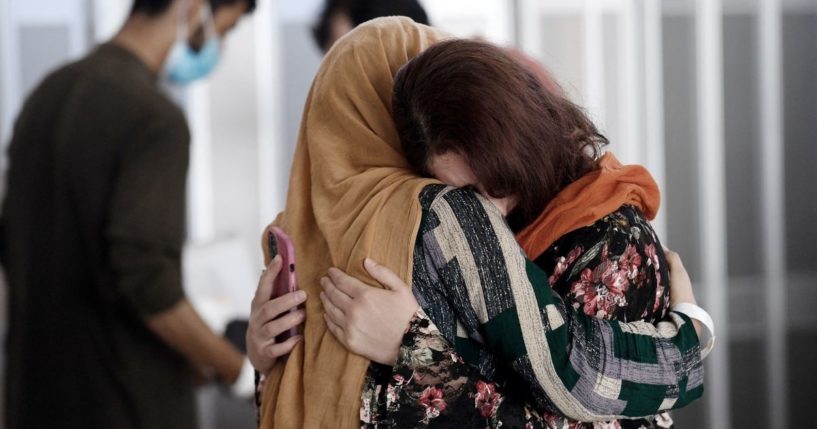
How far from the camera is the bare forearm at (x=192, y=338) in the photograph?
2053 mm

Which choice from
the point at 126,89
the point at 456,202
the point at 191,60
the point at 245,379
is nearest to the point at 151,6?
the point at 126,89

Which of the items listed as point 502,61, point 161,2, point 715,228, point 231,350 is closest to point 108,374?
point 231,350

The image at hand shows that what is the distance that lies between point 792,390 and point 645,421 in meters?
1.80

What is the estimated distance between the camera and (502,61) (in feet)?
3.49

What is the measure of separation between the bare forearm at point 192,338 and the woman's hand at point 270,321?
2.86ft

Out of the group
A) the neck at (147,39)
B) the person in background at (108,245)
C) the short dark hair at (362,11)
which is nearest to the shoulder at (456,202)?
the short dark hair at (362,11)

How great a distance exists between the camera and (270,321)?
3.85 feet

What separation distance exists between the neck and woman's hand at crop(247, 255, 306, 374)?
111 centimetres

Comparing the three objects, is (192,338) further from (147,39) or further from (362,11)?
(362,11)

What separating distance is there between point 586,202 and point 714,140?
181 cm

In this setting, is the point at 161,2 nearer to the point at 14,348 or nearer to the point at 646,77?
the point at 14,348

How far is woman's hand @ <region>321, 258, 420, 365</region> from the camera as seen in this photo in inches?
41.6

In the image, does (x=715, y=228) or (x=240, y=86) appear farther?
(x=240, y=86)

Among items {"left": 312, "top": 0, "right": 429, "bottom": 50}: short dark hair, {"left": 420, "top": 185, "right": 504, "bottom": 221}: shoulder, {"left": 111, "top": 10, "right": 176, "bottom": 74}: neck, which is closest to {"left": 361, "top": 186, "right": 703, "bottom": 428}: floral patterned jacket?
{"left": 420, "top": 185, "right": 504, "bottom": 221}: shoulder
